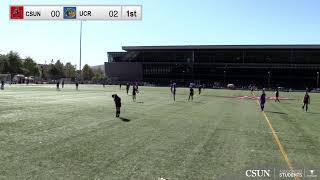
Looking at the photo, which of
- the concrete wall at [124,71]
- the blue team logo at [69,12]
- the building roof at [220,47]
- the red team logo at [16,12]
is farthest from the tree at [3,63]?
the blue team logo at [69,12]

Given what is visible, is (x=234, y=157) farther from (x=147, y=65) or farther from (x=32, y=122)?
(x=147, y=65)

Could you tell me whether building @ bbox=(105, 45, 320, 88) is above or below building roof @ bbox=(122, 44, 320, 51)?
below

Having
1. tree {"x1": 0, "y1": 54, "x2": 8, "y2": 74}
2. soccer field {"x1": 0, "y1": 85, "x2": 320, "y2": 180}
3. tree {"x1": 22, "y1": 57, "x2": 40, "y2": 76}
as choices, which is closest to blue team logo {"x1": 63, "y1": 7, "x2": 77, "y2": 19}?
soccer field {"x1": 0, "y1": 85, "x2": 320, "y2": 180}

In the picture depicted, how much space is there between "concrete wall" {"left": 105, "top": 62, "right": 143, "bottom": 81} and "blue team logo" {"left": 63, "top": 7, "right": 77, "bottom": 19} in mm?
162208

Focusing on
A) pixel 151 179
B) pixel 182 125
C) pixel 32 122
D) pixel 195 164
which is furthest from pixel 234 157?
pixel 32 122

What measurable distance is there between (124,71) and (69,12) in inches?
6501

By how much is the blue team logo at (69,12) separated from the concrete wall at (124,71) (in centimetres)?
16221

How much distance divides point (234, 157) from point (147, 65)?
176 meters

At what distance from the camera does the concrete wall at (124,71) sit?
18975cm

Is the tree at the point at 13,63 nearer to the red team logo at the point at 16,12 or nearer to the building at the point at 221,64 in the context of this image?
the building at the point at 221,64

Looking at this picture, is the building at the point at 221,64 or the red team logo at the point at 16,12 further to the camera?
the building at the point at 221,64


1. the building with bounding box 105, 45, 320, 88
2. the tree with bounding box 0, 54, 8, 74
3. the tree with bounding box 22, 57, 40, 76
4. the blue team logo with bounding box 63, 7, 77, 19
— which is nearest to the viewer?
the blue team logo with bounding box 63, 7, 77, 19

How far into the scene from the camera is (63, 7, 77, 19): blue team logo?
25.7m

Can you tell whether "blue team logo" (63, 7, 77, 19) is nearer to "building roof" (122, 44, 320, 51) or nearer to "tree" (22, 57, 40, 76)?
"building roof" (122, 44, 320, 51)
